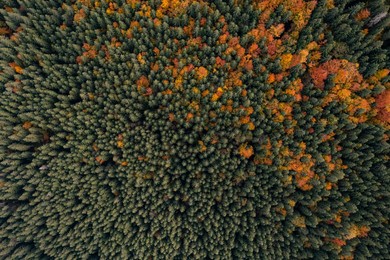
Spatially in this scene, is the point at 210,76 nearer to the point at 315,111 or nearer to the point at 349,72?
the point at 315,111

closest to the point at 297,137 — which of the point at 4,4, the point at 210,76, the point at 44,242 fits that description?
the point at 210,76

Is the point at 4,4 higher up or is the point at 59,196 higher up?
the point at 4,4

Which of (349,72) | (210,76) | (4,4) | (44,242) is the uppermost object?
(349,72)

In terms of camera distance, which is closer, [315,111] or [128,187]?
[315,111]

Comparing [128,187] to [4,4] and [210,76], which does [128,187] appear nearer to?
[210,76]

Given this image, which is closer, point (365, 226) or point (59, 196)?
point (365, 226)

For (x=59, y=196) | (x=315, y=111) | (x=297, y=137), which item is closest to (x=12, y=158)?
(x=59, y=196)
